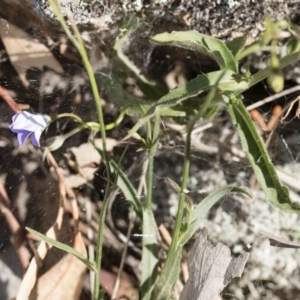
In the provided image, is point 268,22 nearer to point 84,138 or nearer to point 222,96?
point 222,96

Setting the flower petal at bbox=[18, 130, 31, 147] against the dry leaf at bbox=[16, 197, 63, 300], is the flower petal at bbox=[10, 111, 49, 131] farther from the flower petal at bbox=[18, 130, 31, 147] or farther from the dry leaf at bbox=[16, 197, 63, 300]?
the dry leaf at bbox=[16, 197, 63, 300]

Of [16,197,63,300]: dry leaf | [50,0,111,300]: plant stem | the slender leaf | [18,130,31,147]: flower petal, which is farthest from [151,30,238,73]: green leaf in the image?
[16,197,63,300]: dry leaf

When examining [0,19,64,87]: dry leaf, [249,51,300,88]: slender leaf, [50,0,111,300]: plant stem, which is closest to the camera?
[50,0,111,300]: plant stem

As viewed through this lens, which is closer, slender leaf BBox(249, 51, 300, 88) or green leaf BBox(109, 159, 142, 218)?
slender leaf BBox(249, 51, 300, 88)

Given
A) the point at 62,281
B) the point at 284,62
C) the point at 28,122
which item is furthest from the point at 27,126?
the point at 284,62

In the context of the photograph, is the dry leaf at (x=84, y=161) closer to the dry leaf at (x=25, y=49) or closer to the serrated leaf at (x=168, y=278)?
the dry leaf at (x=25, y=49)

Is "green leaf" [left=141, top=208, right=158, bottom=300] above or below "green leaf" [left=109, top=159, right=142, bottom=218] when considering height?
below

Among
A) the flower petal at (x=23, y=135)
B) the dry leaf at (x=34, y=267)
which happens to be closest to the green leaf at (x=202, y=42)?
the flower petal at (x=23, y=135)
